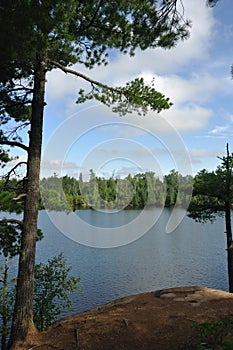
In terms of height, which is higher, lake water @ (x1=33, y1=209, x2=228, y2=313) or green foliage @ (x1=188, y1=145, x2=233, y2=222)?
green foliage @ (x1=188, y1=145, x2=233, y2=222)

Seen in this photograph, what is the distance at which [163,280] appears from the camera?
15.5 metres

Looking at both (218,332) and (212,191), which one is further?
(212,191)

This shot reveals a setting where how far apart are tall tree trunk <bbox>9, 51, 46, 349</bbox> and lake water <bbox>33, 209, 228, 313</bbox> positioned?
20.4 feet

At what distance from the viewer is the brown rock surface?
204 inches

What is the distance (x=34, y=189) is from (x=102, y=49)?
3.58 metres

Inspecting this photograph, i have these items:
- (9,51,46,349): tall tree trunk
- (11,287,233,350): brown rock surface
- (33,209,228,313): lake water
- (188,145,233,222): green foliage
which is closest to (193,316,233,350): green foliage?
(11,287,233,350): brown rock surface

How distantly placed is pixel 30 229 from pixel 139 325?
113 inches

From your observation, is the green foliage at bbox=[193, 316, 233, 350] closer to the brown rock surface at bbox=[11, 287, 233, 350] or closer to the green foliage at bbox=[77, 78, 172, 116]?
the brown rock surface at bbox=[11, 287, 233, 350]

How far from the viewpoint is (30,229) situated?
6.23m

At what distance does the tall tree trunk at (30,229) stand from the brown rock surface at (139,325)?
37 centimetres

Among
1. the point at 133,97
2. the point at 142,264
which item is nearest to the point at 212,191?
the point at 133,97

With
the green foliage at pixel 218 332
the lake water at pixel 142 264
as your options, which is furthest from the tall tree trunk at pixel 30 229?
the lake water at pixel 142 264

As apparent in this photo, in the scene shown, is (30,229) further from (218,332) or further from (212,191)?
(212,191)

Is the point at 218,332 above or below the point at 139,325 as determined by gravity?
above
